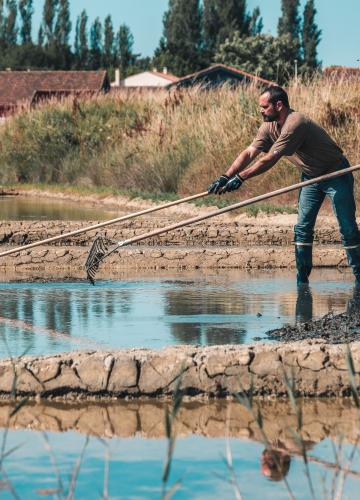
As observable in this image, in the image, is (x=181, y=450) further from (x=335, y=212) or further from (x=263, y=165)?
(x=335, y=212)

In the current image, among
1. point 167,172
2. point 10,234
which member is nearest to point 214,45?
point 167,172

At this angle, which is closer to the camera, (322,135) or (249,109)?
(322,135)

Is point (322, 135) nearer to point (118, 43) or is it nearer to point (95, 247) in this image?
point (95, 247)

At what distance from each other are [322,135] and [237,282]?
5.76 feet

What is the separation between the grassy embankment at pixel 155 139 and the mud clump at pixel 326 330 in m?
9.83

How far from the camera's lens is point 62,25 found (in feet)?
320

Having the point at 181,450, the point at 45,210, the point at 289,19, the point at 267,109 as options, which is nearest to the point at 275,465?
the point at 181,450

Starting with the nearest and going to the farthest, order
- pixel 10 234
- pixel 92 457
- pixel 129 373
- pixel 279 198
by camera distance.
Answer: pixel 92 457 → pixel 129 373 → pixel 10 234 → pixel 279 198

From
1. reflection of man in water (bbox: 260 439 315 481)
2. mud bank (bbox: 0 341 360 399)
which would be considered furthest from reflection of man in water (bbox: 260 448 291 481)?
mud bank (bbox: 0 341 360 399)

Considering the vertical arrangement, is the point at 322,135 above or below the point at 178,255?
above

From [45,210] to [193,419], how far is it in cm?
1727

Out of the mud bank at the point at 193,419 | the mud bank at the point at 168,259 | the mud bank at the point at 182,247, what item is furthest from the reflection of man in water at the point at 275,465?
the mud bank at the point at 168,259

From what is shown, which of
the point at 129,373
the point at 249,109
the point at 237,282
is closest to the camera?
the point at 129,373

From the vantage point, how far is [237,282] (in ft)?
37.4
